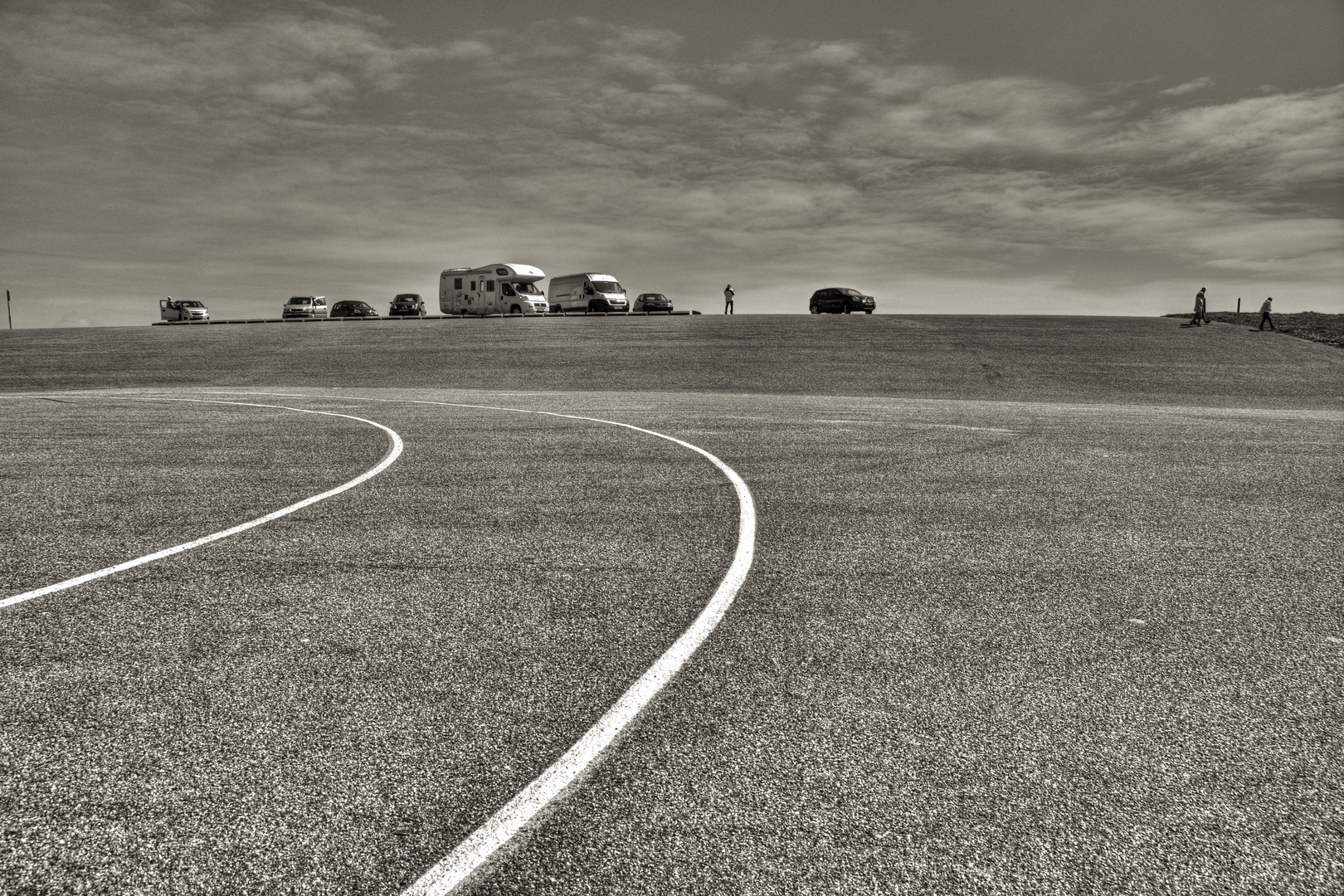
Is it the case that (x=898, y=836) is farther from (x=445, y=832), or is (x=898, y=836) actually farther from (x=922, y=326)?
(x=922, y=326)

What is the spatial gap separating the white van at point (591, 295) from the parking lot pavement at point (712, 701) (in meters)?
44.3

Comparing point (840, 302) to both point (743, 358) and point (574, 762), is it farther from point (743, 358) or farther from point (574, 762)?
point (574, 762)

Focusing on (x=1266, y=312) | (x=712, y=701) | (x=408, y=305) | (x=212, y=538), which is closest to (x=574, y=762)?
(x=712, y=701)

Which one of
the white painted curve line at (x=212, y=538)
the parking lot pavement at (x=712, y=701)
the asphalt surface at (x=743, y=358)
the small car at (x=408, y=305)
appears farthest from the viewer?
the small car at (x=408, y=305)

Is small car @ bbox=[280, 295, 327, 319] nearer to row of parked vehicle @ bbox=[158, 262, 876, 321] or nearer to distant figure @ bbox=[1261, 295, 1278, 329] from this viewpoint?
row of parked vehicle @ bbox=[158, 262, 876, 321]

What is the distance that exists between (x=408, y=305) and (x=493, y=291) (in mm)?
8818

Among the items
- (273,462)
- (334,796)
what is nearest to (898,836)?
(334,796)

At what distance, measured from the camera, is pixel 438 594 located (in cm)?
557

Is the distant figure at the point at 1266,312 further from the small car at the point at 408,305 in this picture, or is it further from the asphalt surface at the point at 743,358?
the small car at the point at 408,305

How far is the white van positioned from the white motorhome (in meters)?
2.11

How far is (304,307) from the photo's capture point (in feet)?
191

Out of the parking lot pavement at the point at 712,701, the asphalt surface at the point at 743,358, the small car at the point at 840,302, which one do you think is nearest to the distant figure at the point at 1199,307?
the asphalt surface at the point at 743,358

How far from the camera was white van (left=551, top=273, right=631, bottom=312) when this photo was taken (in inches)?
2039

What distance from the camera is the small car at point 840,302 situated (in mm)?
51188
